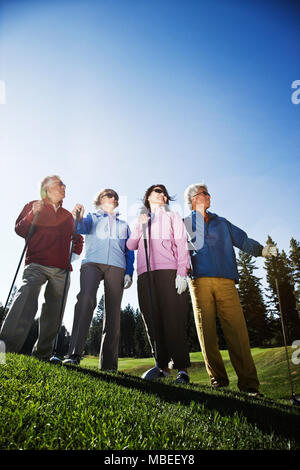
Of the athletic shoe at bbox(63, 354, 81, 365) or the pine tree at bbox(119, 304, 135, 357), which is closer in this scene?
the athletic shoe at bbox(63, 354, 81, 365)

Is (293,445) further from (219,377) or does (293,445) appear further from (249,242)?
(249,242)

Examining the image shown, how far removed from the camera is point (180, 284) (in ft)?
14.3

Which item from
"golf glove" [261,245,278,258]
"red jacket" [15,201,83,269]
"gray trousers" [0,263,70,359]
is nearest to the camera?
"gray trousers" [0,263,70,359]

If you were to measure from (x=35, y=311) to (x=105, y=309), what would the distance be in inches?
45.6

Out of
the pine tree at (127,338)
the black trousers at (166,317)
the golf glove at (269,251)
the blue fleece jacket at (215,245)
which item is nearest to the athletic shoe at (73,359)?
the black trousers at (166,317)

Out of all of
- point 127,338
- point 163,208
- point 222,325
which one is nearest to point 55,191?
point 163,208

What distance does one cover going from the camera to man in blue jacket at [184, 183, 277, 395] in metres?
4.12

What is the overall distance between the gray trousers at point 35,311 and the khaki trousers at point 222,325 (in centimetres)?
246

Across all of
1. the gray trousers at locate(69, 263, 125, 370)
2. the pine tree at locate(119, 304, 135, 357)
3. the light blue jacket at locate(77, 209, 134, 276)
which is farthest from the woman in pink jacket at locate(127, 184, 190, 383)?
the pine tree at locate(119, 304, 135, 357)

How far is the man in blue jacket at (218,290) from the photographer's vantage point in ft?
13.5

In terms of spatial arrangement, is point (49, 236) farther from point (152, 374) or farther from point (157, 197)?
point (152, 374)

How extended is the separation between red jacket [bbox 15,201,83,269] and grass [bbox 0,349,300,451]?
2.48 meters

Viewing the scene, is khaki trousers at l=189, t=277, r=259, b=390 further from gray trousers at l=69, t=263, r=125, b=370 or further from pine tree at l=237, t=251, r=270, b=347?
pine tree at l=237, t=251, r=270, b=347
